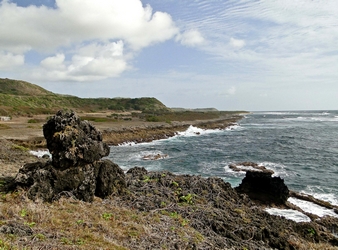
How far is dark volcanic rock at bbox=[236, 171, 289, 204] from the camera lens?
1503 centimetres

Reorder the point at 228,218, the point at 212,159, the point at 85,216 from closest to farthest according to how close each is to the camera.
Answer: the point at 85,216
the point at 228,218
the point at 212,159

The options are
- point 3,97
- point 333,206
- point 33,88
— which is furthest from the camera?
point 33,88

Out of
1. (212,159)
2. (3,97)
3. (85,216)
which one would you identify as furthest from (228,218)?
(3,97)

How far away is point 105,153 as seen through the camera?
1062 cm

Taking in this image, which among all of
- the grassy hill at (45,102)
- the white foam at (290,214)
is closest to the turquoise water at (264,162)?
the white foam at (290,214)

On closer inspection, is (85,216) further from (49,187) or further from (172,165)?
(172,165)

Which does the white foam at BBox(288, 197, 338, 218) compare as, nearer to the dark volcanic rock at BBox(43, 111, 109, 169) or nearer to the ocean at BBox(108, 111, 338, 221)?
the ocean at BBox(108, 111, 338, 221)

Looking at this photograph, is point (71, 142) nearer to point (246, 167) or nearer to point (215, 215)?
point (215, 215)

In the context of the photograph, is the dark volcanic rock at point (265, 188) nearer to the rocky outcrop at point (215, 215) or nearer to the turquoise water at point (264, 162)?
the rocky outcrop at point (215, 215)

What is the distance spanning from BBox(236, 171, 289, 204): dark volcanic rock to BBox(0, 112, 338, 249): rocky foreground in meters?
2.58

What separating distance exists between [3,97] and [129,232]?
87.9 m

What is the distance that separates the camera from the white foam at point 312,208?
1424 centimetres

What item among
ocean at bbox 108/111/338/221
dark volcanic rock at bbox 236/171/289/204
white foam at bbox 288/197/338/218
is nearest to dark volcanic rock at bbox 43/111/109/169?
dark volcanic rock at bbox 236/171/289/204

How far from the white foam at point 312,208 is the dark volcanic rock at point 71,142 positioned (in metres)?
11.8
